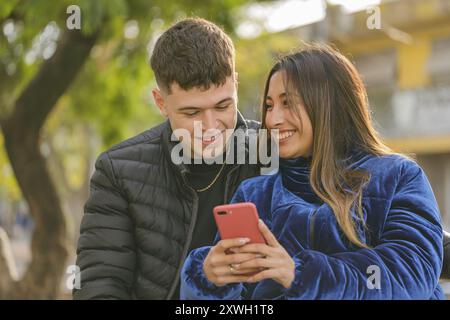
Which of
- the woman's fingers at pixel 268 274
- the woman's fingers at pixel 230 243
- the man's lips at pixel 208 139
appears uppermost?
the man's lips at pixel 208 139

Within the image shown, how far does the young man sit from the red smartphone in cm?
20

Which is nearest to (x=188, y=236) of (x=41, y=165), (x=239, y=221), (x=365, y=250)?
(x=239, y=221)

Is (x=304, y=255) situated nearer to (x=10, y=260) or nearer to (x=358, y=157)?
(x=358, y=157)

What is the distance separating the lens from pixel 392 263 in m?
2.10

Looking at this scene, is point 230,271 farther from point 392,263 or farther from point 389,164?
point 389,164

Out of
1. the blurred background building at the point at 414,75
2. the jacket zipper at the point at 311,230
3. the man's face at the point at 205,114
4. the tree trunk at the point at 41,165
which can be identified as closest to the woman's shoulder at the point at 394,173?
the jacket zipper at the point at 311,230

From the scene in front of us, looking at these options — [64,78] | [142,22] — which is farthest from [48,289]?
[142,22]

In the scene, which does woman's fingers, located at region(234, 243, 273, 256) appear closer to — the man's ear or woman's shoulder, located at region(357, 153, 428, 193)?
woman's shoulder, located at region(357, 153, 428, 193)

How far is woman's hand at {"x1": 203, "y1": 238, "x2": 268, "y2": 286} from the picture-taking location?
2105mm

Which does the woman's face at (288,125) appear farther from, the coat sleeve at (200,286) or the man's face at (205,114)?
the coat sleeve at (200,286)

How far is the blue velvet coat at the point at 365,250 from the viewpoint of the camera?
211 centimetres

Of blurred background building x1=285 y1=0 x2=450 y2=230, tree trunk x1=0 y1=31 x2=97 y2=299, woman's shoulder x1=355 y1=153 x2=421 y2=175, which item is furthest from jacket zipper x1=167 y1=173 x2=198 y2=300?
blurred background building x1=285 y1=0 x2=450 y2=230

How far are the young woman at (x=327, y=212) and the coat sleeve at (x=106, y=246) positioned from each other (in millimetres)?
184

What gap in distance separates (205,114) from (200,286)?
50 centimetres
